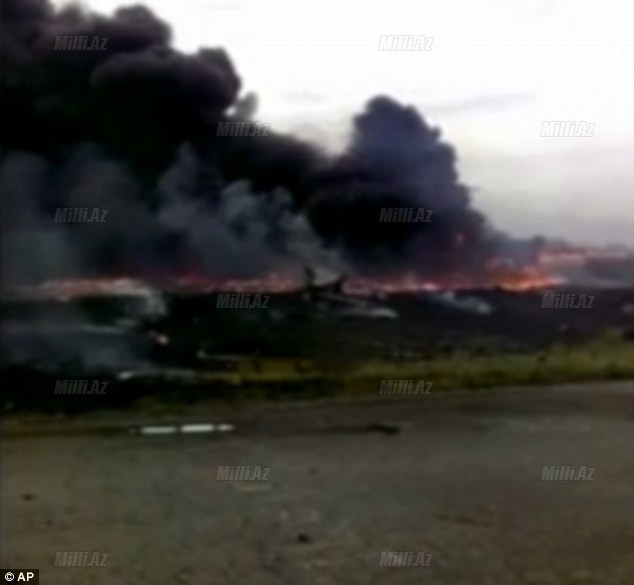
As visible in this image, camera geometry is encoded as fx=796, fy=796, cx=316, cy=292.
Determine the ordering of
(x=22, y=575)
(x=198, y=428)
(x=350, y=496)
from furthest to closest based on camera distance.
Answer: (x=198, y=428)
(x=350, y=496)
(x=22, y=575)

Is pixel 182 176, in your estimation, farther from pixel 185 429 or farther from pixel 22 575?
pixel 22 575

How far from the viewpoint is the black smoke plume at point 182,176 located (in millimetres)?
3695

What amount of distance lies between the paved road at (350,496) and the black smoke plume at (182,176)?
30.3 inches

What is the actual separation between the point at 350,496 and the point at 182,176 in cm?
169

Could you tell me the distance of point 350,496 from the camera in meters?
3.16

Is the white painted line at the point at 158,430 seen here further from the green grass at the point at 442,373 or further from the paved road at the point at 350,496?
the green grass at the point at 442,373

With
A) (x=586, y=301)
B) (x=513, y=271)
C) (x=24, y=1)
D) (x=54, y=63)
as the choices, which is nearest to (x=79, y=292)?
(x=54, y=63)

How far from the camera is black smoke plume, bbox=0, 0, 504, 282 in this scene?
3.70 m

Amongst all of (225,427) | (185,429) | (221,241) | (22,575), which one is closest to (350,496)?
(225,427)

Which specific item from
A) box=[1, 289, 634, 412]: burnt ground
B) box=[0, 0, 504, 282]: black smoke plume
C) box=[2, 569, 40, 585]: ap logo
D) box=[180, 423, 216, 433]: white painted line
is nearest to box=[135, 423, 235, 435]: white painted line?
box=[180, 423, 216, 433]: white painted line

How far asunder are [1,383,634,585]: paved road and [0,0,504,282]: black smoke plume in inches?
30.3

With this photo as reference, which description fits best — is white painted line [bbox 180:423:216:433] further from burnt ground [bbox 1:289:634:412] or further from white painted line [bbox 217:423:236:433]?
burnt ground [bbox 1:289:634:412]

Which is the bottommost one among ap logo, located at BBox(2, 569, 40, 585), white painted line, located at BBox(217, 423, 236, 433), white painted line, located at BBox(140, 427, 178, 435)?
ap logo, located at BBox(2, 569, 40, 585)

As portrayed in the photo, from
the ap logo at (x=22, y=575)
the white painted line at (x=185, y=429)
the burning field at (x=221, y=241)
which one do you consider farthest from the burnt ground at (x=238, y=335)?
the ap logo at (x=22, y=575)
